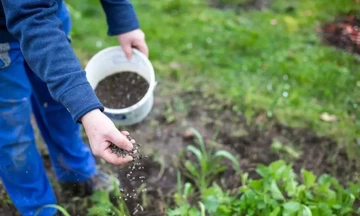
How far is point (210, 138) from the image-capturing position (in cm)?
262

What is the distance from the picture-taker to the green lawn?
9.20 feet

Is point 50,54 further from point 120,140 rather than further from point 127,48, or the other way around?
point 127,48

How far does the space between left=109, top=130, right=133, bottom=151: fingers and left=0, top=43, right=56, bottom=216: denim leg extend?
0.58 meters

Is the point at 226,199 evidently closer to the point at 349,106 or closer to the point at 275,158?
the point at 275,158

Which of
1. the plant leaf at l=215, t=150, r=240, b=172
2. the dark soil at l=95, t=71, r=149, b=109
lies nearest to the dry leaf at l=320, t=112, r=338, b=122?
the plant leaf at l=215, t=150, r=240, b=172

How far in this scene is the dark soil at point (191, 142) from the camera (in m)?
2.25

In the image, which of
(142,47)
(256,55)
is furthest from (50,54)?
(256,55)

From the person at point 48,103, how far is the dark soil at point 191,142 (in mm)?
190

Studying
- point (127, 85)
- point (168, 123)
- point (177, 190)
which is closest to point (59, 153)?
point (127, 85)

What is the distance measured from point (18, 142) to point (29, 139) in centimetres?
6

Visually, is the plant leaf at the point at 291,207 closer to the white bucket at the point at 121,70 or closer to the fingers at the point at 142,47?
the white bucket at the point at 121,70

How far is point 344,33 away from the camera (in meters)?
3.48

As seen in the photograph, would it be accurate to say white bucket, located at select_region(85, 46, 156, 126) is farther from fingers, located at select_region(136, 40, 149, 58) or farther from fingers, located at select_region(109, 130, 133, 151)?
→ fingers, located at select_region(109, 130, 133, 151)

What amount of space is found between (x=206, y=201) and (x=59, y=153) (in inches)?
28.0
